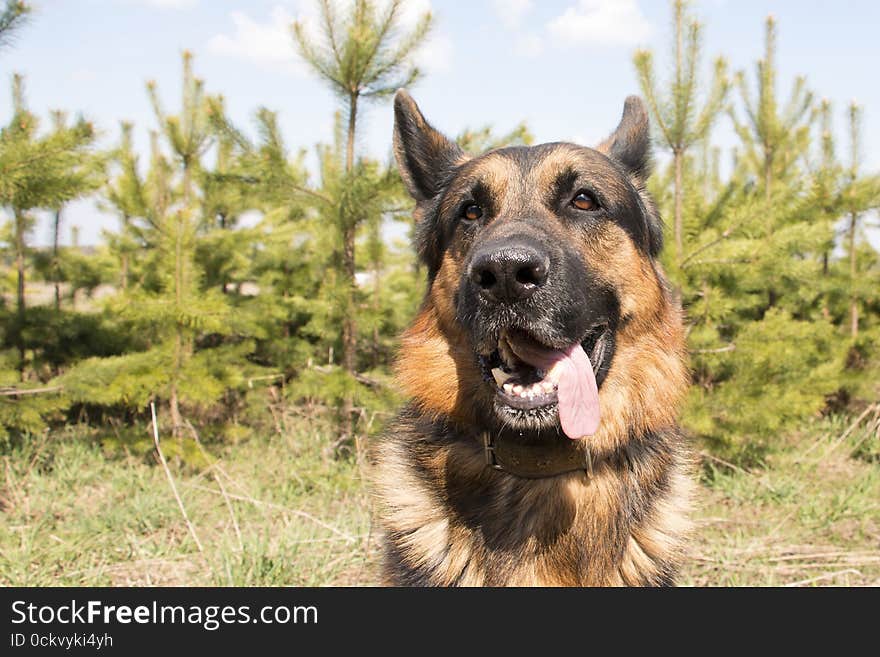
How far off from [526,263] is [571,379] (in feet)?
1.64

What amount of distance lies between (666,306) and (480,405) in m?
1.06

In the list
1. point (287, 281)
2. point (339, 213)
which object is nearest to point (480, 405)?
point (339, 213)

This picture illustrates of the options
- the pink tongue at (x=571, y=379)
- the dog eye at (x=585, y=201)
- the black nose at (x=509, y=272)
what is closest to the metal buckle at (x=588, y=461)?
the pink tongue at (x=571, y=379)

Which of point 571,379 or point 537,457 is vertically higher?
point 571,379

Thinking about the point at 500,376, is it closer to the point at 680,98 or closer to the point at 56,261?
the point at 680,98

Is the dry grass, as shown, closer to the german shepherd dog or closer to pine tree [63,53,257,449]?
the german shepherd dog

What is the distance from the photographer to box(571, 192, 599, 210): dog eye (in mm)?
3096

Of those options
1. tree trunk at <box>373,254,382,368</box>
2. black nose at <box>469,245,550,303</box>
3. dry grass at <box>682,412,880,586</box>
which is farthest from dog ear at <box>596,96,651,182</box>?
tree trunk at <box>373,254,382,368</box>

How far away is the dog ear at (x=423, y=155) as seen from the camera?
357cm

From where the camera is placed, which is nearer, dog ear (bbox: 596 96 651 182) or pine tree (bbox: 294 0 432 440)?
dog ear (bbox: 596 96 651 182)

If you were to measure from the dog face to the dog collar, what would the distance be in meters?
0.11

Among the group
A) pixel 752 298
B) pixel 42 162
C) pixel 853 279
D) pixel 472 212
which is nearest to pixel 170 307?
pixel 42 162

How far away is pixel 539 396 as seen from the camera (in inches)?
101

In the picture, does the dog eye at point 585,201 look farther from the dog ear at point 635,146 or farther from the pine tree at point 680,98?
the pine tree at point 680,98
